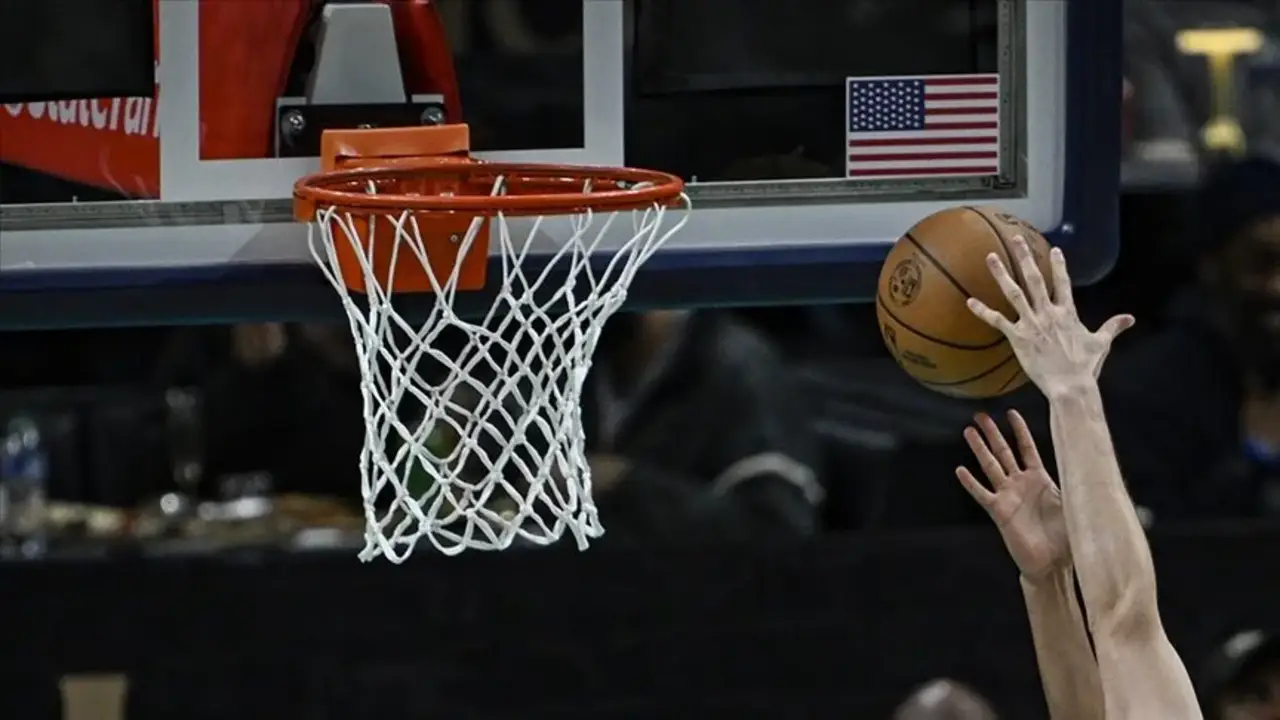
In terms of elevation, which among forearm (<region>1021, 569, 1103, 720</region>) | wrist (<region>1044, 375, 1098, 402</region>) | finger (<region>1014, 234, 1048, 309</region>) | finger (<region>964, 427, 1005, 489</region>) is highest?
finger (<region>1014, 234, 1048, 309</region>)

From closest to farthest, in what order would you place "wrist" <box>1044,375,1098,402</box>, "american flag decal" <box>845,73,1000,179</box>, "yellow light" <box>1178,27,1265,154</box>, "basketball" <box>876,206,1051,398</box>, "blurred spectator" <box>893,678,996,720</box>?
"wrist" <box>1044,375,1098,402</box>
"basketball" <box>876,206,1051,398</box>
"american flag decal" <box>845,73,1000,179</box>
"blurred spectator" <box>893,678,996,720</box>
"yellow light" <box>1178,27,1265,154</box>

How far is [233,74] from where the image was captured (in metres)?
2.56

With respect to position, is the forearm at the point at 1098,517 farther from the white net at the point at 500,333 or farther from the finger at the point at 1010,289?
the white net at the point at 500,333

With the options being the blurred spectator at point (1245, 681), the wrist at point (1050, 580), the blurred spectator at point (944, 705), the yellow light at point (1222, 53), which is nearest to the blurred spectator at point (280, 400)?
the blurred spectator at point (944, 705)

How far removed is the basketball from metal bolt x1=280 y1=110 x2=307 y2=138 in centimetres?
79

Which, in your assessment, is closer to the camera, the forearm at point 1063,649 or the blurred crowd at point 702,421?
the forearm at point 1063,649

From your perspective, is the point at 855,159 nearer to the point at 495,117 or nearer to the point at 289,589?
the point at 495,117

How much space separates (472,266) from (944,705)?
1953 mm

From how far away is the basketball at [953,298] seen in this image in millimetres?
2260

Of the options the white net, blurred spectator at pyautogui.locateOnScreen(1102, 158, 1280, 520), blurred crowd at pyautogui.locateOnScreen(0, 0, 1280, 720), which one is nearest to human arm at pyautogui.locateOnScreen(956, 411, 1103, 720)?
the white net

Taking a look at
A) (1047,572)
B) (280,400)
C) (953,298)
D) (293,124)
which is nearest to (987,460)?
(1047,572)

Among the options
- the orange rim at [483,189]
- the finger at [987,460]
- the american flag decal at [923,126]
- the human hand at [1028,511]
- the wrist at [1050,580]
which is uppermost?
the american flag decal at [923,126]

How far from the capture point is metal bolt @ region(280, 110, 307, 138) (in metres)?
2.54

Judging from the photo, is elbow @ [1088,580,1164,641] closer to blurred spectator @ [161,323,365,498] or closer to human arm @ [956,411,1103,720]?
human arm @ [956,411,1103,720]
